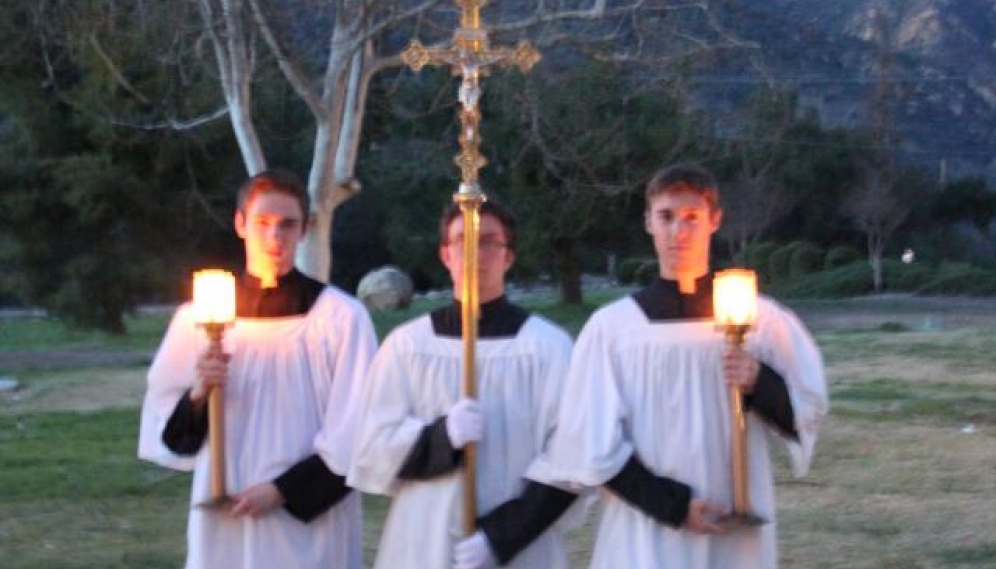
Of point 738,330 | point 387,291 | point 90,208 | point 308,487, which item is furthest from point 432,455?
point 387,291

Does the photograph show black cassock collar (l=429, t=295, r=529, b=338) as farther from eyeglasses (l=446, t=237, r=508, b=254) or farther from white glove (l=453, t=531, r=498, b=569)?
white glove (l=453, t=531, r=498, b=569)

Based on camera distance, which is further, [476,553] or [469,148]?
[469,148]

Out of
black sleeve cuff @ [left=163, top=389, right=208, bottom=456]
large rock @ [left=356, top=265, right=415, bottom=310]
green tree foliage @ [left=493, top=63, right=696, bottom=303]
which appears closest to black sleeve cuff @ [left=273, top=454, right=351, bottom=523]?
black sleeve cuff @ [left=163, top=389, right=208, bottom=456]

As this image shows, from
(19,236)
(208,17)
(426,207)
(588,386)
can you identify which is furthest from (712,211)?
(426,207)

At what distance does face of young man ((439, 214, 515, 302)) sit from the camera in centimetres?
548

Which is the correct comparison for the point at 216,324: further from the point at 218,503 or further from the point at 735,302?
the point at 735,302

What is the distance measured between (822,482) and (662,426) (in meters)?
7.95

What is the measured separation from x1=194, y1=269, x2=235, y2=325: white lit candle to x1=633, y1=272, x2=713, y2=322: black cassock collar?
1.29 meters

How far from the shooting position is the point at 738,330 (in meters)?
5.04

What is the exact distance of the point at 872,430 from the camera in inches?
621

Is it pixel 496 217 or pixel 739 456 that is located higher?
pixel 496 217

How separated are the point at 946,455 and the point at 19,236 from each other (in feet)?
82.1

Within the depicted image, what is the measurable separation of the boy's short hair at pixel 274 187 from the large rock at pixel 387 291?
31038 millimetres

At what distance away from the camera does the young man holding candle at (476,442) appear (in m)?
5.33
